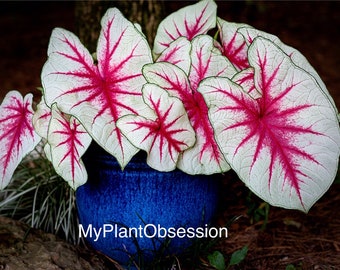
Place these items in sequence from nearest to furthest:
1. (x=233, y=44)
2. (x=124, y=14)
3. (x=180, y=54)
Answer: (x=180, y=54), (x=233, y=44), (x=124, y=14)

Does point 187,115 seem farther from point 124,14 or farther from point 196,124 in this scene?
point 124,14

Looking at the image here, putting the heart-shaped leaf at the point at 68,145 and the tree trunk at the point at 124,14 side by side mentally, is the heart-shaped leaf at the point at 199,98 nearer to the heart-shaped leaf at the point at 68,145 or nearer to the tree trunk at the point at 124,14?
the heart-shaped leaf at the point at 68,145

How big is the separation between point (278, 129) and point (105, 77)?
0.47 metres

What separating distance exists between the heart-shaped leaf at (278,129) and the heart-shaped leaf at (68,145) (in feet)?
1.16

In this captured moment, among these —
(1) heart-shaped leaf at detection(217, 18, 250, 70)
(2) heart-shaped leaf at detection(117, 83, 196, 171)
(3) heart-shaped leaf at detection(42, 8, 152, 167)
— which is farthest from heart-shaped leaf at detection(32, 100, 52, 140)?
(1) heart-shaped leaf at detection(217, 18, 250, 70)

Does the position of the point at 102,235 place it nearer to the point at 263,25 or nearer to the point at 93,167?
the point at 93,167

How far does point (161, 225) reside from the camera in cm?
148

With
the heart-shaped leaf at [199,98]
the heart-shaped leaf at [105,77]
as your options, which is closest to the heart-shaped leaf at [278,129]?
the heart-shaped leaf at [199,98]

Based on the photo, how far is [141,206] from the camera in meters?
1.45

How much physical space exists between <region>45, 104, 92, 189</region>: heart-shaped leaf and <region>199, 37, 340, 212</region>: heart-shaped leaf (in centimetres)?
35

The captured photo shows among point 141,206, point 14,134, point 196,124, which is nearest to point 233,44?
point 196,124

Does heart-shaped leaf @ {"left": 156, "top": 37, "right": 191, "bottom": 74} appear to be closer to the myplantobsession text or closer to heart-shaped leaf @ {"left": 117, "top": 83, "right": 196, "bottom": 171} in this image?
heart-shaped leaf @ {"left": 117, "top": 83, "right": 196, "bottom": 171}

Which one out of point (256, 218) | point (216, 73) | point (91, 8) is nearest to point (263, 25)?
point (91, 8)

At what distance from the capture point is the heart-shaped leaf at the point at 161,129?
1229mm
